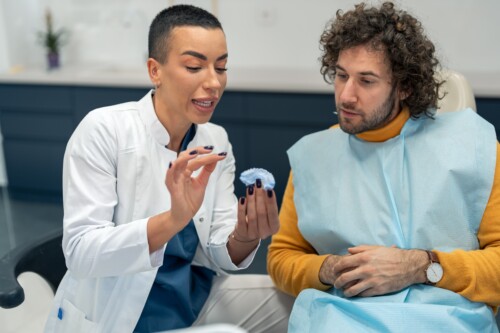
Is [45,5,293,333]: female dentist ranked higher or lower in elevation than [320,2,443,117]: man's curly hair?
lower

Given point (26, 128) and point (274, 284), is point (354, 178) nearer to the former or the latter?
point (274, 284)

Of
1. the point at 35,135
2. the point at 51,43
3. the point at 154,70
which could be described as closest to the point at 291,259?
the point at 154,70

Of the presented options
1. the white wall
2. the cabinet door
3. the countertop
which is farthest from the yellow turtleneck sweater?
the cabinet door

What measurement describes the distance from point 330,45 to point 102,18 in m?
2.75

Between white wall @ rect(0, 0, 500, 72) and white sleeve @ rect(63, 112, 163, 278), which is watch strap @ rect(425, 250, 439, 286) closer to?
white sleeve @ rect(63, 112, 163, 278)

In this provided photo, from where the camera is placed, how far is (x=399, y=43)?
158cm

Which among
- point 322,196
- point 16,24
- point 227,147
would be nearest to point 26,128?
point 16,24

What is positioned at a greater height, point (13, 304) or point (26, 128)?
point (13, 304)

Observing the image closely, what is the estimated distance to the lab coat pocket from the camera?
1.47 m

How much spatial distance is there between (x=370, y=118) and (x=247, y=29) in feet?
7.63

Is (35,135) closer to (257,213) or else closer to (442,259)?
(257,213)

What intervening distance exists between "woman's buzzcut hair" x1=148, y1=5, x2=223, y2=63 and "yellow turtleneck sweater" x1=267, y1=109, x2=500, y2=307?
492 mm

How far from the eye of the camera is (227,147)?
1.75 metres

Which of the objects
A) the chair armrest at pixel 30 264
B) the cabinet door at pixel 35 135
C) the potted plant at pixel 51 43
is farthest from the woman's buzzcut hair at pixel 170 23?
the potted plant at pixel 51 43
